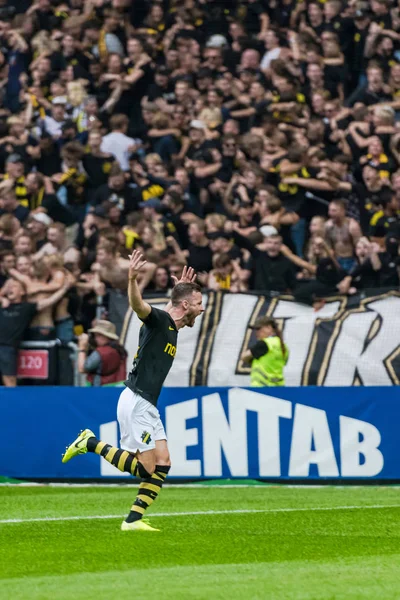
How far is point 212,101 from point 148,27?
11.5 feet

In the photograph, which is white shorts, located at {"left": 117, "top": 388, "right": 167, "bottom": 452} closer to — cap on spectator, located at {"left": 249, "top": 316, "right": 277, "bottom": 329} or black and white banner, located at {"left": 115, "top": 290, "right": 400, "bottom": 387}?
cap on spectator, located at {"left": 249, "top": 316, "right": 277, "bottom": 329}

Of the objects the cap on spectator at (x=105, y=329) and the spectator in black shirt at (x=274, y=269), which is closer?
the cap on spectator at (x=105, y=329)

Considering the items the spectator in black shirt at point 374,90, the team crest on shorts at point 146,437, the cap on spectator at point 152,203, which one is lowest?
the cap on spectator at point 152,203

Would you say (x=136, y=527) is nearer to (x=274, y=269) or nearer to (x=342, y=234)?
(x=274, y=269)

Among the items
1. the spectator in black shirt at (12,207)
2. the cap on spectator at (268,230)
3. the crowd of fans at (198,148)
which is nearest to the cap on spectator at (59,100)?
the crowd of fans at (198,148)

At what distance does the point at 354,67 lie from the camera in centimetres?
2111

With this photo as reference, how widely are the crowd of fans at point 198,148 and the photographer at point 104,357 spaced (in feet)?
3.28

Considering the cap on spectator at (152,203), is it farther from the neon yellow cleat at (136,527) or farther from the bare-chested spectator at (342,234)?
the neon yellow cleat at (136,527)

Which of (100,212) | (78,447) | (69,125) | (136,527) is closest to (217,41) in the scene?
(69,125)

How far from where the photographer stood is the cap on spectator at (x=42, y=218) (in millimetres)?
19658

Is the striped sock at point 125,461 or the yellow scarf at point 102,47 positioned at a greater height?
the striped sock at point 125,461

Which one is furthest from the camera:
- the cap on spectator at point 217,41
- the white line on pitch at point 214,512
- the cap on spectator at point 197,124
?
the cap on spectator at point 217,41

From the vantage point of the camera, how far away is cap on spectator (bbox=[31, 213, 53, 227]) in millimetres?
19658

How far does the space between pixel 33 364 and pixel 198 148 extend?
460 cm
